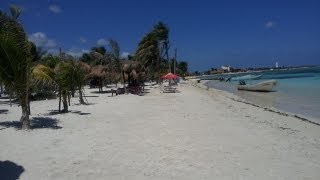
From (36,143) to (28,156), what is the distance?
1242 mm

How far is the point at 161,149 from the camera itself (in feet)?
28.1

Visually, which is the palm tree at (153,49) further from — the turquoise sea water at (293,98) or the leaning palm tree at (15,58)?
the leaning palm tree at (15,58)

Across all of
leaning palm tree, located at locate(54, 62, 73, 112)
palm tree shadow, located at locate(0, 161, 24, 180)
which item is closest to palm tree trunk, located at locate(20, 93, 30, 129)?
leaning palm tree, located at locate(54, 62, 73, 112)

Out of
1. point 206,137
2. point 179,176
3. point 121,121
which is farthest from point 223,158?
point 121,121

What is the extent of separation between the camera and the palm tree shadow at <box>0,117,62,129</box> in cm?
1145

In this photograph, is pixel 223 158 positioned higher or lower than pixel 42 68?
lower

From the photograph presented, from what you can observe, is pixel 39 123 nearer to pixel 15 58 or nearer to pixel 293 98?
pixel 15 58

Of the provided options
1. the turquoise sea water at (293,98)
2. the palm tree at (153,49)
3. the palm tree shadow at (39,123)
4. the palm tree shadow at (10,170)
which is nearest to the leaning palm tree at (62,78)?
the palm tree shadow at (39,123)

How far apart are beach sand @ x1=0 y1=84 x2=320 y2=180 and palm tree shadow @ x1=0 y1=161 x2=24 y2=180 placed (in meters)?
0.10

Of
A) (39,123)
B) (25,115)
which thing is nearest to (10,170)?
(25,115)

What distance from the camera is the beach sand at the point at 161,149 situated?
6.78 meters

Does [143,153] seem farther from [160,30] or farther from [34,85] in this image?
[160,30]

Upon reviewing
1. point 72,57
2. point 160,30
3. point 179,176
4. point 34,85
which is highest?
point 160,30

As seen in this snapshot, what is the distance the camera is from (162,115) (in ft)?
48.9
